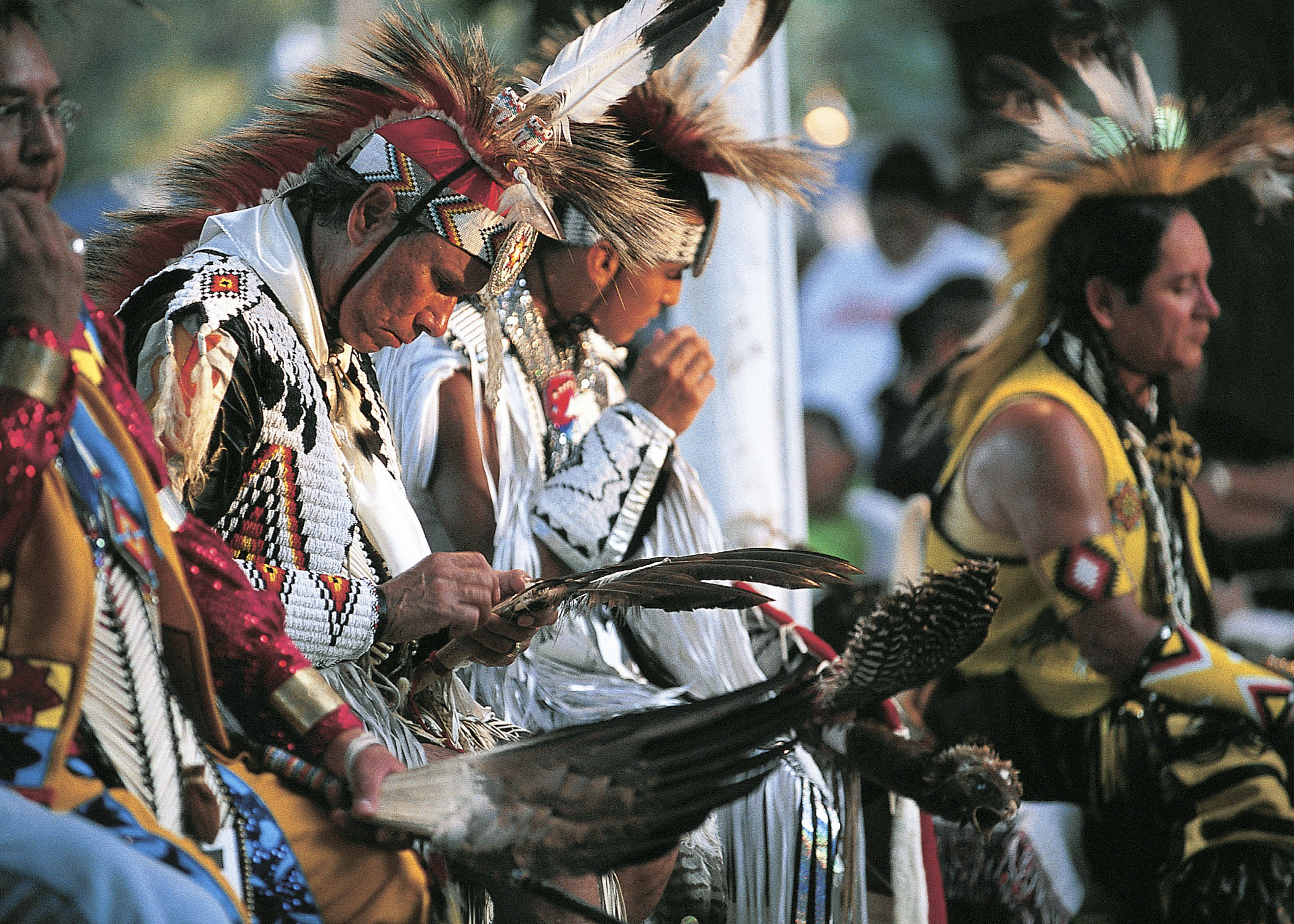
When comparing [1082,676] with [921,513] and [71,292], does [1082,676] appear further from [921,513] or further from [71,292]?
[71,292]

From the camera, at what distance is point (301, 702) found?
156 cm

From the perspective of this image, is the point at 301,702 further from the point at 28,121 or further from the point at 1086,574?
the point at 1086,574

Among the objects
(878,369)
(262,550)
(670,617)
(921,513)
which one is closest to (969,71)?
(878,369)

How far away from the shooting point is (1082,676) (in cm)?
328

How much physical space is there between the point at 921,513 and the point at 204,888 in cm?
267

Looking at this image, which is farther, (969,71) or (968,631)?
(969,71)

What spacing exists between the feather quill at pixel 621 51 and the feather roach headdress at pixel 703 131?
0.40m

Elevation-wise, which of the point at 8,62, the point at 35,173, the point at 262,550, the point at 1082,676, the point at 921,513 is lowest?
the point at 1082,676

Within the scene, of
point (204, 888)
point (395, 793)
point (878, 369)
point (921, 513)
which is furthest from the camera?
point (878, 369)

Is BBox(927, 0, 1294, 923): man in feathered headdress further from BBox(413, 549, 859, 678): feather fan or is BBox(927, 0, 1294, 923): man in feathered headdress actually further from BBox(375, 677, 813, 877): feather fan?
BBox(375, 677, 813, 877): feather fan

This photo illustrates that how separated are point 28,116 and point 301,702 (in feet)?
2.16

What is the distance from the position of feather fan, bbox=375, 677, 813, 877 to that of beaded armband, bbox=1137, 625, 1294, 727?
186 cm

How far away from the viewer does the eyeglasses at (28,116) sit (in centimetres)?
136

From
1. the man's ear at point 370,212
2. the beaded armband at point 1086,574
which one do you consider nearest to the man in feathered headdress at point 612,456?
the man's ear at point 370,212
